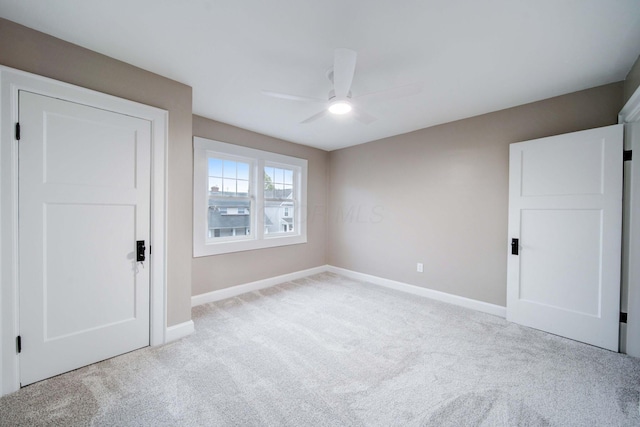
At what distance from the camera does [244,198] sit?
3879 millimetres

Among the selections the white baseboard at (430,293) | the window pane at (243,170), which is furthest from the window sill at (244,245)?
the white baseboard at (430,293)

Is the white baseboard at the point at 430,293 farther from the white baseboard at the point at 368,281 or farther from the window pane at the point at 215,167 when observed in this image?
the window pane at the point at 215,167

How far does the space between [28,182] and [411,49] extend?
2958 millimetres

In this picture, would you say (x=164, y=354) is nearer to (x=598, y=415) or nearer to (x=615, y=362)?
(x=598, y=415)

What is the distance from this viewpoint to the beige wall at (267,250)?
133 inches

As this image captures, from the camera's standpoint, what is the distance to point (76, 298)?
6.41 feet

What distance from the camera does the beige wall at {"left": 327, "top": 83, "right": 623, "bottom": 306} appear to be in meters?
2.77

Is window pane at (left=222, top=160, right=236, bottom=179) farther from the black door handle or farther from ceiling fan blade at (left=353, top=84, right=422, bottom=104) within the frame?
the black door handle

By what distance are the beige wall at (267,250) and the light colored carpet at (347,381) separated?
78cm

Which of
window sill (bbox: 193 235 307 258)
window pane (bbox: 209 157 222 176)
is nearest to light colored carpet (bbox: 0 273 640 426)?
window sill (bbox: 193 235 307 258)

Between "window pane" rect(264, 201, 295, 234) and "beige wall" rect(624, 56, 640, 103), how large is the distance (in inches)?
162

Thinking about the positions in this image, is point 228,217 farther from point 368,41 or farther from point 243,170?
point 368,41

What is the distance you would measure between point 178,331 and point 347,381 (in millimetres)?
1710

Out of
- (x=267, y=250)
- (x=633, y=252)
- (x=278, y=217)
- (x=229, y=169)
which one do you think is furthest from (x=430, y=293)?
(x=229, y=169)
